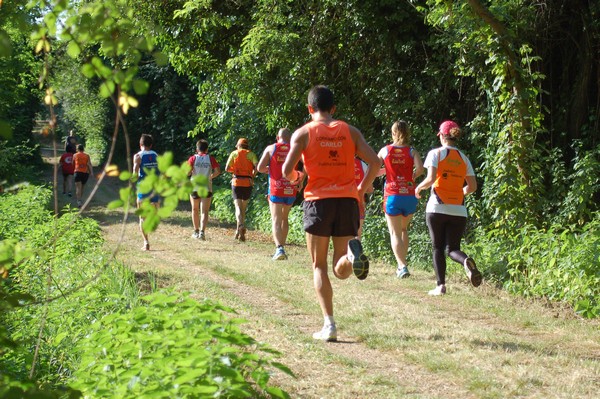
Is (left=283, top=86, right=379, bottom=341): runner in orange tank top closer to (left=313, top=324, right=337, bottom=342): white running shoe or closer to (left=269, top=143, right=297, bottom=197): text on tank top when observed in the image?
(left=313, top=324, right=337, bottom=342): white running shoe

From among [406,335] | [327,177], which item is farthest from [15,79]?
[406,335]

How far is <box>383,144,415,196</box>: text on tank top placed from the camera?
36.6ft

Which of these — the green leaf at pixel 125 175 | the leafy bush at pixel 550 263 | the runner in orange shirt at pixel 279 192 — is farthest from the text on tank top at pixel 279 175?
the green leaf at pixel 125 175

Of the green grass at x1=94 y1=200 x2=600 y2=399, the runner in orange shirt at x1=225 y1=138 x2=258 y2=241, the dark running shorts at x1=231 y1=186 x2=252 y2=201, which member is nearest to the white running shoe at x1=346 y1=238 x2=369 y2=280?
the green grass at x1=94 y1=200 x2=600 y2=399

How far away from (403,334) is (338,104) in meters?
9.17

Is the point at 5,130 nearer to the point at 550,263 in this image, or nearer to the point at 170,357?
the point at 170,357

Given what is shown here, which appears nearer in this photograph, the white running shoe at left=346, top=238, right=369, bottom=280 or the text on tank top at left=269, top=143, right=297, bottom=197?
the white running shoe at left=346, top=238, right=369, bottom=280

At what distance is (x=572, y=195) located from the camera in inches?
425

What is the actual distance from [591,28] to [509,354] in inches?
A: 251

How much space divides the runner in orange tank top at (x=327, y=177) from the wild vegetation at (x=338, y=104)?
1.62 metres

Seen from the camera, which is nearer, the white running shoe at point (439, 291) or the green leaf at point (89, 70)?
the green leaf at point (89, 70)

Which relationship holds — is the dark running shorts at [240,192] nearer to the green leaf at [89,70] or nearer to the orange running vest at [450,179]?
the orange running vest at [450,179]

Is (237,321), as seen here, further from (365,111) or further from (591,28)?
(365,111)

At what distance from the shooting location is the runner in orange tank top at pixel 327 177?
7051mm
